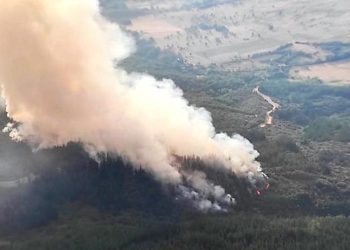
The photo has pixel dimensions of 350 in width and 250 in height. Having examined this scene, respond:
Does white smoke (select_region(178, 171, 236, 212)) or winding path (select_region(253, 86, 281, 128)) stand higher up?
winding path (select_region(253, 86, 281, 128))

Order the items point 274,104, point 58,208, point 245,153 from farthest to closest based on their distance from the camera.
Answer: point 274,104, point 245,153, point 58,208

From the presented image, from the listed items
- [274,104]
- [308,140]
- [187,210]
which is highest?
[274,104]

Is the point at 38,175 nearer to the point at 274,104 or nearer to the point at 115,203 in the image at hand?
the point at 115,203

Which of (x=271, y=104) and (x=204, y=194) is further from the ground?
(x=271, y=104)

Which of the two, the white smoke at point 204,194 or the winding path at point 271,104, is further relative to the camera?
the winding path at point 271,104

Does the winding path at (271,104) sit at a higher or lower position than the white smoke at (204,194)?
higher

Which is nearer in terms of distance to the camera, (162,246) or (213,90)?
(162,246)

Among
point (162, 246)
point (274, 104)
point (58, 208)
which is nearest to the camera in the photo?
point (162, 246)

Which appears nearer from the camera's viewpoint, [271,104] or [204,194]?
[204,194]

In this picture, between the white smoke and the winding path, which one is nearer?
the white smoke

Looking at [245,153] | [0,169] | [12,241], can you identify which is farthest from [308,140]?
[12,241]

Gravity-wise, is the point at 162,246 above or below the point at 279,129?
below
